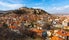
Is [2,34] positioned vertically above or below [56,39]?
above

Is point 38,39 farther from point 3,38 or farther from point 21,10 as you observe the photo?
point 21,10

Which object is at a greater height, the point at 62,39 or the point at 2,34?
the point at 2,34

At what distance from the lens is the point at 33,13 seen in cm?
7325

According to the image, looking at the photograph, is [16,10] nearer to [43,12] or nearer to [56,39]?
[43,12]

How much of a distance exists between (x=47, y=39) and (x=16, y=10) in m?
51.2

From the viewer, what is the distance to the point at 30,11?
76000mm

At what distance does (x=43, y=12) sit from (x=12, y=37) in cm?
5790

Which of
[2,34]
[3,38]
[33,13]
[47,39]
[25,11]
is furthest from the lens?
[25,11]

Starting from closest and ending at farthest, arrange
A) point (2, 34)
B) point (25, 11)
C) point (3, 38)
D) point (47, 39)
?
point (3, 38) < point (2, 34) < point (47, 39) < point (25, 11)

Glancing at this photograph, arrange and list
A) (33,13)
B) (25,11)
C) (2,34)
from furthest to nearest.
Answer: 1. (25,11)
2. (33,13)
3. (2,34)

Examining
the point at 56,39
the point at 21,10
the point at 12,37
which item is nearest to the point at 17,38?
the point at 12,37

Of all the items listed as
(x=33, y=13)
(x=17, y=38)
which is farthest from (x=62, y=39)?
(x=33, y=13)

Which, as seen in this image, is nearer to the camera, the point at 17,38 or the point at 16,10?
the point at 17,38

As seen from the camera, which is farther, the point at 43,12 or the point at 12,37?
the point at 43,12
